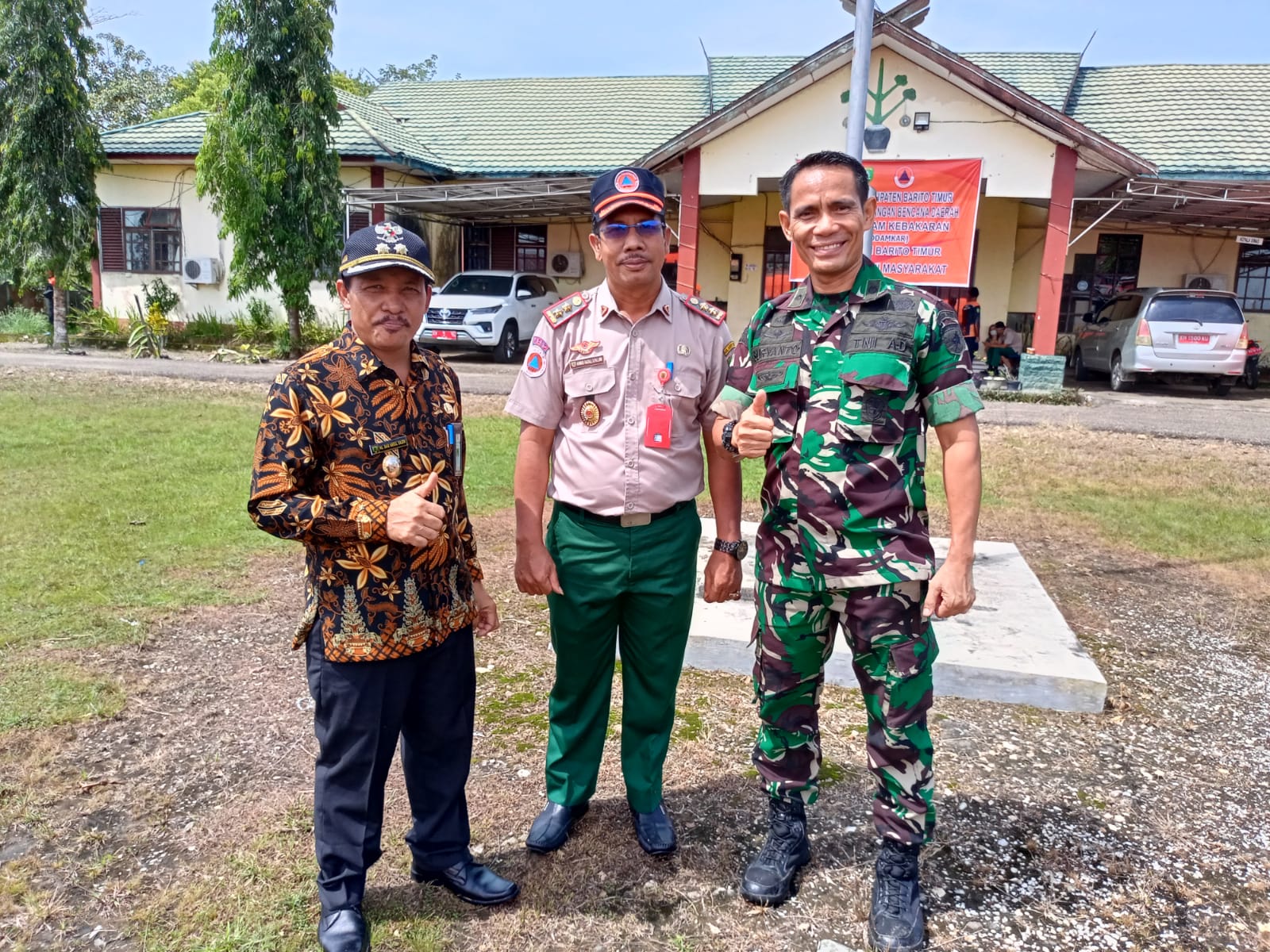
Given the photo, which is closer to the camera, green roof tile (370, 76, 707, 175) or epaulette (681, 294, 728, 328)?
epaulette (681, 294, 728, 328)

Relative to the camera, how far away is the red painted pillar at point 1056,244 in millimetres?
12148

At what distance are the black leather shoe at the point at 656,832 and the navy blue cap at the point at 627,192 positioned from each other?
172 cm

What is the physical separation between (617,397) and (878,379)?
0.73 m

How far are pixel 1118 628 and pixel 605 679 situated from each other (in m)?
3.00

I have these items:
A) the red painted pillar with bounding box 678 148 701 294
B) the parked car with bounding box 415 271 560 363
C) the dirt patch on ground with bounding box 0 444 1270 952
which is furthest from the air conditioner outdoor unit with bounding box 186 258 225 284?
the dirt patch on ground with bounding box 0 444 1270 952

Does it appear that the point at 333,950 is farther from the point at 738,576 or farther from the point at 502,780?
the point at 738,576

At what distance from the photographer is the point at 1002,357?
1459cm

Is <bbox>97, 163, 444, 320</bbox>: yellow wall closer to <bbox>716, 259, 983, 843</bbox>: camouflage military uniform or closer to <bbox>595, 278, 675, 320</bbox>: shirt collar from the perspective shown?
<bbox>595, 278, 675, 320</bbox>: shirt collar

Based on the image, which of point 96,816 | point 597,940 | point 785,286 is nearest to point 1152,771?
point 597,940

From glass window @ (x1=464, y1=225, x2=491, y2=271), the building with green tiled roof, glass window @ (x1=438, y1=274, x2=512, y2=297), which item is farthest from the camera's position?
glass window @ (x1=464, y1=225, x2=491, y2=271)

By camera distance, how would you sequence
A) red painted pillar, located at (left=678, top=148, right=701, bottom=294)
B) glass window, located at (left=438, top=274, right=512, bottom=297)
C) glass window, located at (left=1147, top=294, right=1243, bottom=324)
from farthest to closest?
glass window, located at (left=438, top=274, right=512, bottom=297) → red painted pillar, located at (left=678, top=148, right=701, bottom=294) → glass window, located at (left=1147, top=294, right=1243, bottom=324)

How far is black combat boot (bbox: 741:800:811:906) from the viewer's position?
93.7 inches

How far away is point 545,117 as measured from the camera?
1969 centimetres

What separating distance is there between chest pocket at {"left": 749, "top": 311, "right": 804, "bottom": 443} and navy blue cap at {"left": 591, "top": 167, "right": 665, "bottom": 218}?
0.45 metres
